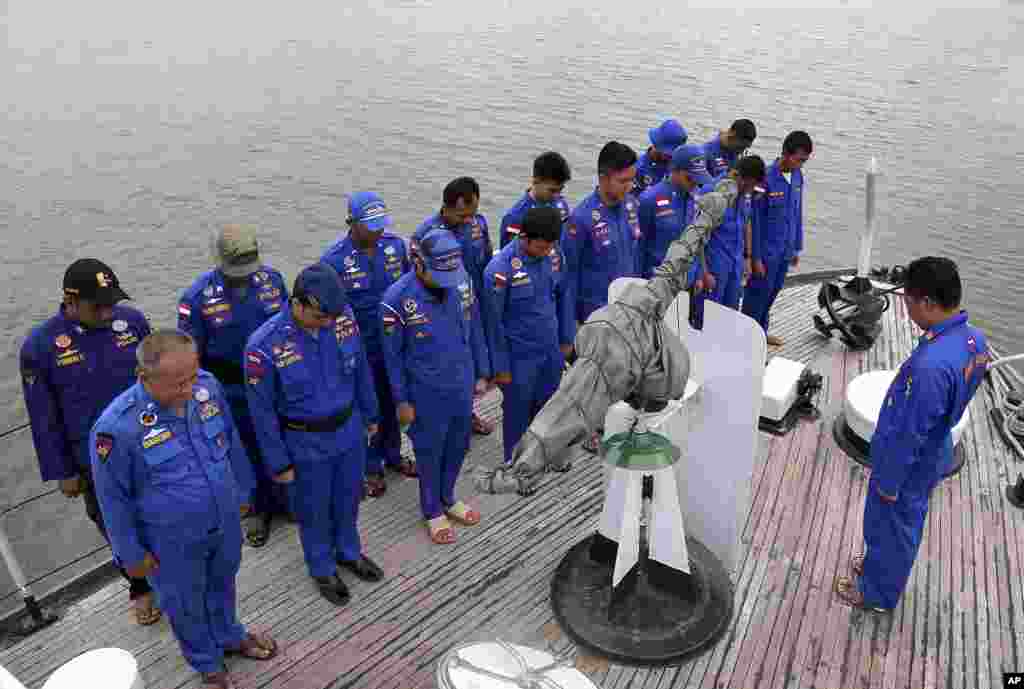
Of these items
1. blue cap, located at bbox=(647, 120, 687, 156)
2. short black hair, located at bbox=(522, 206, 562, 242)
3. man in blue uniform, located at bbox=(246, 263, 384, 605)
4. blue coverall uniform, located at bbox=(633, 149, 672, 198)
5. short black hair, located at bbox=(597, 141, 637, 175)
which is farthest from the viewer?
blue coverall uniform, located at bbox=(633, 149, 672, 198)

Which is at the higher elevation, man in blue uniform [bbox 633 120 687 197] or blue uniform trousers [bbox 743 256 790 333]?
man in blue uniform [bbox 633 120 687 197]

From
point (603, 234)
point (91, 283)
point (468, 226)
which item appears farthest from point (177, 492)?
point (603, 234)

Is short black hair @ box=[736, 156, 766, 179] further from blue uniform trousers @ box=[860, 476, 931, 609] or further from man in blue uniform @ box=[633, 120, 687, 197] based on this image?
blue uniform trousers @ box=[860, 476, 931, 609]

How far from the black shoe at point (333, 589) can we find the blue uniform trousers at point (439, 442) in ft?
2.50

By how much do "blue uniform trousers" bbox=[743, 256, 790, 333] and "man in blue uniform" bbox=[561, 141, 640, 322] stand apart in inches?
65.9

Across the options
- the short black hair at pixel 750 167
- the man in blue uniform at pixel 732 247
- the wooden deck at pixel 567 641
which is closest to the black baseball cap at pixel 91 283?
the wooden deck at pixel 567 641

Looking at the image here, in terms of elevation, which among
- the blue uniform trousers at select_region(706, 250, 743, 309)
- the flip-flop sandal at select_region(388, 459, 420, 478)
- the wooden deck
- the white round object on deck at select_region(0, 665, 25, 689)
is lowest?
the wooden deck

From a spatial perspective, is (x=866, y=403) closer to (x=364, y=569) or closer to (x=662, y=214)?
(x=662, y=214)

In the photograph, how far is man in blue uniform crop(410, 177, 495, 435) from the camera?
5.47 meters

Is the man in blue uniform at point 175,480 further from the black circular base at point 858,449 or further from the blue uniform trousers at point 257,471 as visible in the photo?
the black circular base at point 858,449

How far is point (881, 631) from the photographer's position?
4387 mm

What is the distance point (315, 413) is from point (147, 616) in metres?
1.62

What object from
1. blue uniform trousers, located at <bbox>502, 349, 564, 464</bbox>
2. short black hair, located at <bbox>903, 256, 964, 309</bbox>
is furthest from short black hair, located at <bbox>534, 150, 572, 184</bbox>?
short black hair, located at <bbox>903, 256, 964, 309</bbox>

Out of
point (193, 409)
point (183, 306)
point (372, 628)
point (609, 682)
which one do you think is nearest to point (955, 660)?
point (609, 682)
